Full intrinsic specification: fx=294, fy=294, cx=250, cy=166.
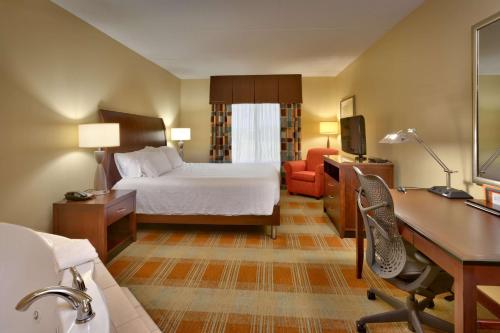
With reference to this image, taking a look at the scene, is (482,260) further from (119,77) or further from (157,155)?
(119,77)

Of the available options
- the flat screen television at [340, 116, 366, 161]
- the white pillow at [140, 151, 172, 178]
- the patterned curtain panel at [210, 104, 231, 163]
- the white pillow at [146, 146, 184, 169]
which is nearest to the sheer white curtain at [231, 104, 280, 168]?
the patterned curtain panel at [210, 104, 231, 163]

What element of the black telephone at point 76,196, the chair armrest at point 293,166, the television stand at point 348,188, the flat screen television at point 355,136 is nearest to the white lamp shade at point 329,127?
the chair armrest at point 293,166

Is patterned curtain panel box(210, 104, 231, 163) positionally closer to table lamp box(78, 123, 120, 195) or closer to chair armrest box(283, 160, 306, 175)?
chair armrest box(283, 160, 306, 175)

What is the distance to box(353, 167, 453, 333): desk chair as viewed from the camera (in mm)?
1579

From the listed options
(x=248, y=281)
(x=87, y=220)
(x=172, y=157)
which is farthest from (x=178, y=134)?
(x=248, y=281)

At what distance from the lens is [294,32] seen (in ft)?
12.1

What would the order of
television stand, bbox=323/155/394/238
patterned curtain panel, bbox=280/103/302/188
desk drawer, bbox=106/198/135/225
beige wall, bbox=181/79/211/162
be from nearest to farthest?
desk drawer, bbox=106/198/135/225 < television stand, bbox=323/155/394/238 < patterned curtain panel, bbox=280/103/302/188 < beige wall, bbox=181/79/211/162

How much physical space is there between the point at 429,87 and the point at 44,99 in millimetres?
3633

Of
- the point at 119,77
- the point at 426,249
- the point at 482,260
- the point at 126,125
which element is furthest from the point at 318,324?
the point at 119,77

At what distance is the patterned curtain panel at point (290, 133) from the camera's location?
6.53 m

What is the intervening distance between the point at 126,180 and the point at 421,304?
10.6 feet

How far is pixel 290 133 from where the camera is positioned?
657cm

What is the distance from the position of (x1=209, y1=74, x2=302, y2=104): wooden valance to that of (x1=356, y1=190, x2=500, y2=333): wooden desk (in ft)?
15.7

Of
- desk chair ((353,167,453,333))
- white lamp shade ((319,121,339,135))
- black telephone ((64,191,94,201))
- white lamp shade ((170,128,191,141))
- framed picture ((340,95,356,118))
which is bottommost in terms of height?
desk chair ((353,167,453,333))
